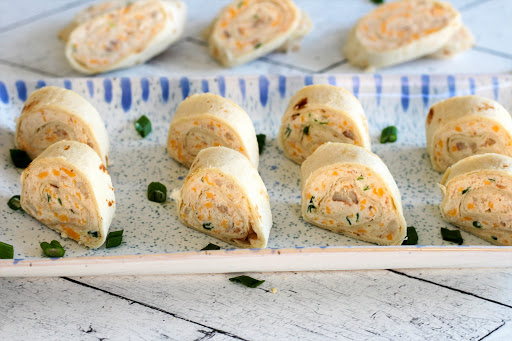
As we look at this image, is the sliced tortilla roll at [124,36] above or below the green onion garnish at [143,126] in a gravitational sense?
above

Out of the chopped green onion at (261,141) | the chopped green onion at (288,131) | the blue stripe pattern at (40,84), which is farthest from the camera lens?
the blue stripe pattern at (40,84)

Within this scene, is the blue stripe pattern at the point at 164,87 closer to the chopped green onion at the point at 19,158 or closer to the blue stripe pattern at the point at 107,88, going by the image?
the blue stripe pattern at the point at 107,88

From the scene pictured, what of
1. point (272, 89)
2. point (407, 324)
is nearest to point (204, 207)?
point (407, 324)

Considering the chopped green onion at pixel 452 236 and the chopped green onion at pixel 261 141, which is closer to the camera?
Answer: the chopped green onion at pixel 452 236

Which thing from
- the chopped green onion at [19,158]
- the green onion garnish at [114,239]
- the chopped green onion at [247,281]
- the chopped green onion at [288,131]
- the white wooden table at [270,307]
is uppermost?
the chopped green onion at [288,131]

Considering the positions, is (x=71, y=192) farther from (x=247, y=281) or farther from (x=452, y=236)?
(x=452, y=236)

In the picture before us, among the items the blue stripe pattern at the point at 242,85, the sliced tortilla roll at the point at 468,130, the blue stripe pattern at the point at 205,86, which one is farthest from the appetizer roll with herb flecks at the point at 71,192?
the sliced tortilla roll at the point at 468,130

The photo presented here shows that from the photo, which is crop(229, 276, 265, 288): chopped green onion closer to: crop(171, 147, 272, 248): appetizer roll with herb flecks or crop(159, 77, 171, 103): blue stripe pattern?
crop(171, 147, 272, 248): appetizer roll with herb flecks

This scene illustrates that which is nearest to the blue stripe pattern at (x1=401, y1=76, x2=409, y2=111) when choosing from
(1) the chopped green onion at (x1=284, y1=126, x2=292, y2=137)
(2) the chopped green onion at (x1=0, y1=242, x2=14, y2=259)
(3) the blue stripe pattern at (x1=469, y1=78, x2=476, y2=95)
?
(3) the blue stripe pattern at (x1=469, y1=78, x2=476, y2=95)
